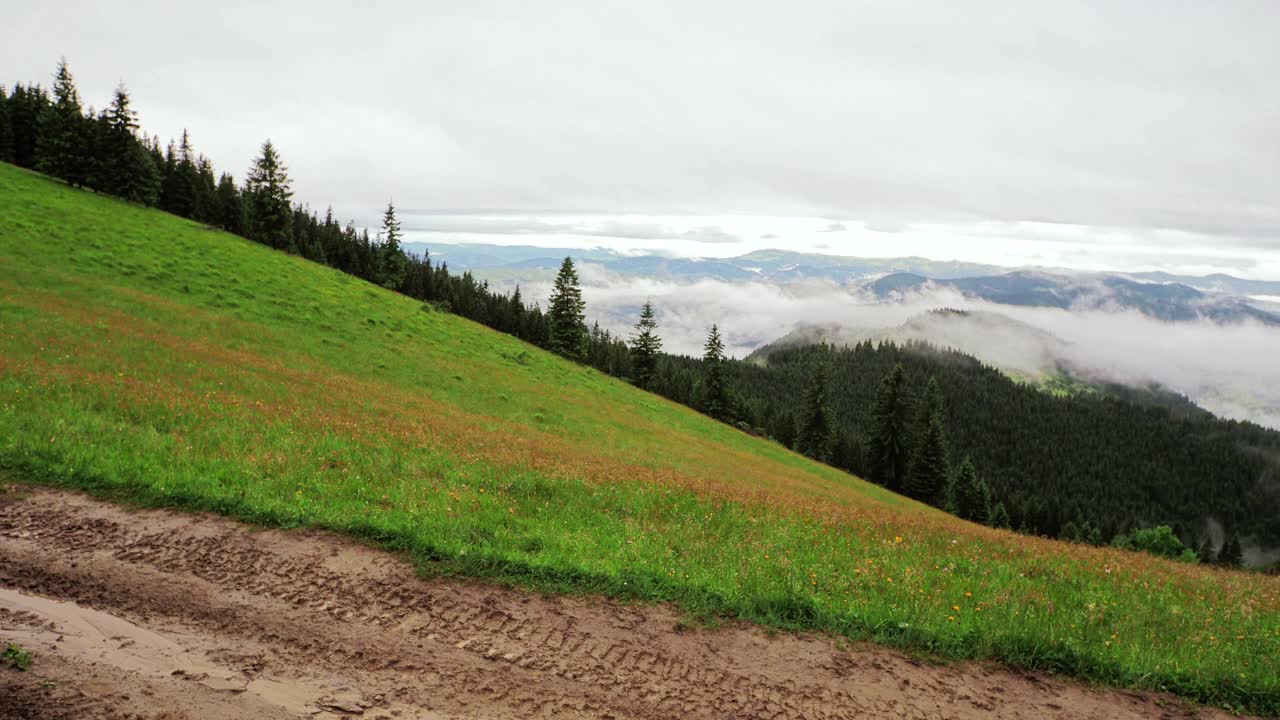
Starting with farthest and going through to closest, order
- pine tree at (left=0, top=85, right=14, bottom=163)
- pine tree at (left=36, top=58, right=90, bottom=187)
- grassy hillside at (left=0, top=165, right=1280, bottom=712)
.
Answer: pine tree at (left=0, top=85, right=14, bottom=163) < pine tree at (left=36, top=58, right=90, bottom=187) < grassy hillside at (left=0, top=165, right=1280, bottom=712)

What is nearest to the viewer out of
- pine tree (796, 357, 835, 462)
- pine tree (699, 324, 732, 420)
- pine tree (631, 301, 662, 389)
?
pine tree (796, 357, 835, 462)

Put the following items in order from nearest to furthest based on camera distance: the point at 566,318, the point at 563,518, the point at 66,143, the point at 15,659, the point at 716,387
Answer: the point at 15,659
the point at 563,518
the point at 66,143
the point at 566,318
the point at 716,387

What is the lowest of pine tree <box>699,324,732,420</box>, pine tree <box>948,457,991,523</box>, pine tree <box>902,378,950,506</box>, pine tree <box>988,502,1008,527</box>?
pine tree <box>988,502,1008,527</box>

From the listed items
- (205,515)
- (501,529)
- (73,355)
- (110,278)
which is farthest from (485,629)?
(110,278)

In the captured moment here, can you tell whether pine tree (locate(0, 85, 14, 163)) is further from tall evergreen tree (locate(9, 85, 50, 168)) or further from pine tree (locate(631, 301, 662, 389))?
pine tree (locate(631, 301, 662, 389))

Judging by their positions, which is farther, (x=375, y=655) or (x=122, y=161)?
(x=122, y=161)

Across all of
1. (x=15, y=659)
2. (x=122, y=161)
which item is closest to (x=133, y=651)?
(x=15, y=659)

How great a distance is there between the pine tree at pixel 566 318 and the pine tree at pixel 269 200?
104 feet

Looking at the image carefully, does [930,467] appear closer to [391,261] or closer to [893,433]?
[893,433]

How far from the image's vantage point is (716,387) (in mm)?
76812

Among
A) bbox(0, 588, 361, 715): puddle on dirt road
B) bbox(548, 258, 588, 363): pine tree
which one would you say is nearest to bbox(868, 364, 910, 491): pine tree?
bbox(548, 258, 588, 363): pine tree

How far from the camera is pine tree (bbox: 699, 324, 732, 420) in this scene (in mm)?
75938

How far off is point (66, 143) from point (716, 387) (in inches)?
2899

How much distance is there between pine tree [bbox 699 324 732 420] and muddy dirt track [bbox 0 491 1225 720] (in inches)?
2733
